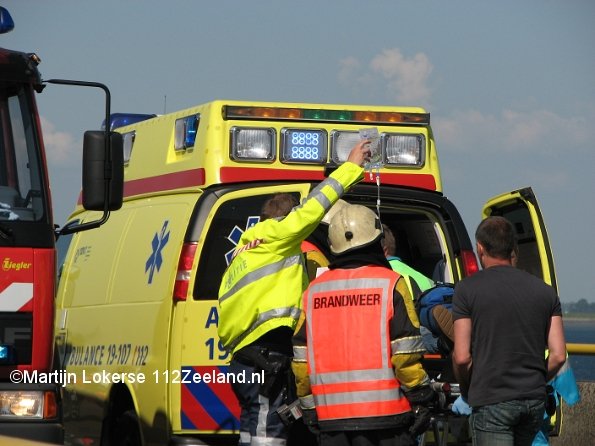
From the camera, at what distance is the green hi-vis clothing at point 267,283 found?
8352 millimetres

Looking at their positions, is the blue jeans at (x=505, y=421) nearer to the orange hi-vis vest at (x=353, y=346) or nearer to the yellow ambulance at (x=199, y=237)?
the orange hi-vis vest at (x=353, y=346)

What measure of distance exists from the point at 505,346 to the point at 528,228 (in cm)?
256

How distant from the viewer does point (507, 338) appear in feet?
24.5

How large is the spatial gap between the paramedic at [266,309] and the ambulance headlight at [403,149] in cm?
179

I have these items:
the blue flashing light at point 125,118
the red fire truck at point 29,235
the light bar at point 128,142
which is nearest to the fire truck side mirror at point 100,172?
the red fire truck at point 29,235

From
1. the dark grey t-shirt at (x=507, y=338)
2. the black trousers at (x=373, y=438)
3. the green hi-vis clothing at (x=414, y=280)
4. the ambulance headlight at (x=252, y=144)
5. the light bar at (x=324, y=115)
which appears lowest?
the black trousers at (x=373, y=438)

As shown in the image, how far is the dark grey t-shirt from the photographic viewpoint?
7445 millimetres

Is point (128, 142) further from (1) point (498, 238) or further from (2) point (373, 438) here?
(2) point (373, 438)

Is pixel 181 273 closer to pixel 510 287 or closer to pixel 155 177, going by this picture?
pixel 155 177

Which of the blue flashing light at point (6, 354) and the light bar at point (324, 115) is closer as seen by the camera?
the blue flashing light at point (6, 354)

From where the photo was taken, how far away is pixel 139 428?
9523mm

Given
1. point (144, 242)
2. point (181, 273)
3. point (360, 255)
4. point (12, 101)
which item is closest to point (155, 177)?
point (144, 242)

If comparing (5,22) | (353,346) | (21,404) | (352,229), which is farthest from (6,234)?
(353,346)

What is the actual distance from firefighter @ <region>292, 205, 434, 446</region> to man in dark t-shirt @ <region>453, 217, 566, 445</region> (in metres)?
0.29
